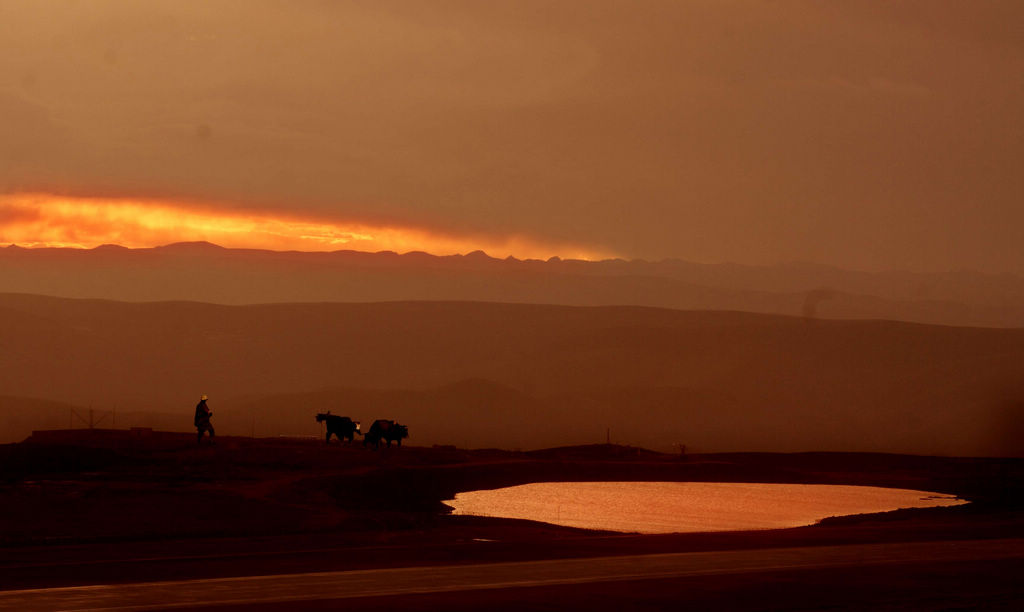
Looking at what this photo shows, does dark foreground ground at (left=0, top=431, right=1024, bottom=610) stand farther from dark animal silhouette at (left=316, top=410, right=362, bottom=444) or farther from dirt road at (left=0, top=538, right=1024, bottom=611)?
dark animal silhouette at (left=316, top=410, right=362, bottom=444)

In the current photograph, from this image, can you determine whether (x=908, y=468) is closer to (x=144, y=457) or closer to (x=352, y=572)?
(x=144, y=457)

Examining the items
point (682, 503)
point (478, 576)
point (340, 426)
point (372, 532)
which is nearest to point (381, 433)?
point (340, 426)

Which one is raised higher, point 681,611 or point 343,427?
point 343,427

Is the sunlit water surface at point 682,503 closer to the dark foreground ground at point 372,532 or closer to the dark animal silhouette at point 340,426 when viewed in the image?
the dark foreground ground at point 372,532

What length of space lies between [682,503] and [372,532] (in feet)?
59.1

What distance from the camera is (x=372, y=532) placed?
1297 inches

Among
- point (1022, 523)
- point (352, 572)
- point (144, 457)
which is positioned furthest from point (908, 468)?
point (352, 572)

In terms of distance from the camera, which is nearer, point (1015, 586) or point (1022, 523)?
point (1015, 586)

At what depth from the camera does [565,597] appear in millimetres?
22531

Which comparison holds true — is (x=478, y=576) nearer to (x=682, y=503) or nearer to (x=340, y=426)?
(x=682, y=503)

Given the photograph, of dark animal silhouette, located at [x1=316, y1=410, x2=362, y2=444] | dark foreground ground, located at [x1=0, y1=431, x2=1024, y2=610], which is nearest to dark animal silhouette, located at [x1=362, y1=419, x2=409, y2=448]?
dark animal silhouette, located at [x1=316, y1=410, x2=362, y2=444]

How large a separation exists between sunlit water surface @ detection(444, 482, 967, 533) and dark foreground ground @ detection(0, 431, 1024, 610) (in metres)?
1.71

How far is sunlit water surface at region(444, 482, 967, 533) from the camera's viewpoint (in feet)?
135

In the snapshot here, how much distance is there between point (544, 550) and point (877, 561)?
656cm
